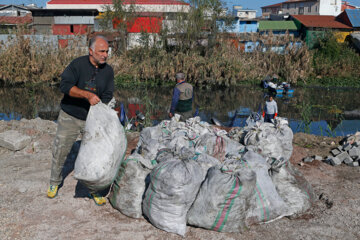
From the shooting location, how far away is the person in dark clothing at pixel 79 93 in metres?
2.74

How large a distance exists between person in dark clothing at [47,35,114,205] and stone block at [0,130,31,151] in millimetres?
1722

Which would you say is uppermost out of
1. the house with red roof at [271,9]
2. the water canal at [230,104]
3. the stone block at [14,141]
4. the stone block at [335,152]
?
the house with red roof at [271,9]

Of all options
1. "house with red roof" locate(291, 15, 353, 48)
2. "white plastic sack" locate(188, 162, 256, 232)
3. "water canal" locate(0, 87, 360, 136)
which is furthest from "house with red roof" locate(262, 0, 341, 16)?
"white plastic sack" locate(188, 162, 256, 232)

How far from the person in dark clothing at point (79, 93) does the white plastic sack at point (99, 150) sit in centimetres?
15

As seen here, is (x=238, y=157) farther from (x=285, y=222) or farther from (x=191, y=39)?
(x=191, y=39)

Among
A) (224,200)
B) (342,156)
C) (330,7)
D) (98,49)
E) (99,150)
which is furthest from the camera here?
(330,7)

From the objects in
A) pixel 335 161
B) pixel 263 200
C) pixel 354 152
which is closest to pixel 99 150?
pixel 263 200

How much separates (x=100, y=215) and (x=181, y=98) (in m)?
2.86

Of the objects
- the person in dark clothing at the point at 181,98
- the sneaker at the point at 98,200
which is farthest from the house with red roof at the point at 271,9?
the sneaker at the point at 98,200

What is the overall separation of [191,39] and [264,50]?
4.13 meters

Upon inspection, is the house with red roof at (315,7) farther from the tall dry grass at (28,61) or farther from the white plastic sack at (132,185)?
the white plastic sack at (132,185)

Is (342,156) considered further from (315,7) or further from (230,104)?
(315,7)

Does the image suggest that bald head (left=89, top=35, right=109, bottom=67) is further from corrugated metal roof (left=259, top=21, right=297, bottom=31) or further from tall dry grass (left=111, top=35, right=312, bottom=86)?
corrugated metal roof (left=259, top=21, right=297, bottom=31)

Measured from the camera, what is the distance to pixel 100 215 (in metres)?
2.86
